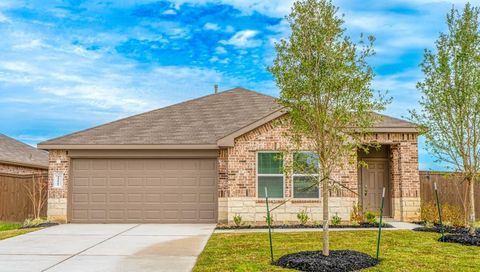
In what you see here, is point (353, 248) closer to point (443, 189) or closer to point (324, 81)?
point (324, 81)

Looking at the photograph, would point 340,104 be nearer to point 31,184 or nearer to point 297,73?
point 297,73

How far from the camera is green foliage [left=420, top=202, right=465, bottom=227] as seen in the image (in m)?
15.2

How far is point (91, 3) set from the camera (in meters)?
14.4

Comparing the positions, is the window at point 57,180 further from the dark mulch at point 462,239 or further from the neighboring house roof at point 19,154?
the dark mulch at point 462,239

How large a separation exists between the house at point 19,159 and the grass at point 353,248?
37.6ft

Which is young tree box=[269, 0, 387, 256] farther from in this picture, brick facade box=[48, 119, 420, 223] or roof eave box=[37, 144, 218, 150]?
roof eave box=[37, 144, 218, 150]

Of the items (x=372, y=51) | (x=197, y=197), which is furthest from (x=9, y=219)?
(x=372, y=51)

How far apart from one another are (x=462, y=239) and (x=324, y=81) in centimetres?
552

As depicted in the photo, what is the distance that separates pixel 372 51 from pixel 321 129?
173 centimetres

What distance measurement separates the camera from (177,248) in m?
10.7

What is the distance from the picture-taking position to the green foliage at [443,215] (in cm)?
1522

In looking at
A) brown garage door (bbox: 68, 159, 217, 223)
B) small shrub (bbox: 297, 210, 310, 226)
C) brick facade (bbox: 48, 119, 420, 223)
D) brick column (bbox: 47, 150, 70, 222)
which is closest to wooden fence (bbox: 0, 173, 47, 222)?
brick column (bbox: 47, 150, 70, 222)

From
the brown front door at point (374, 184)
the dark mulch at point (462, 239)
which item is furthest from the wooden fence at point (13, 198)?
the dark mulch at point (462, 239)

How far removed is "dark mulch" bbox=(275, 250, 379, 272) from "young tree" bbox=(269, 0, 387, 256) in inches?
12.6
